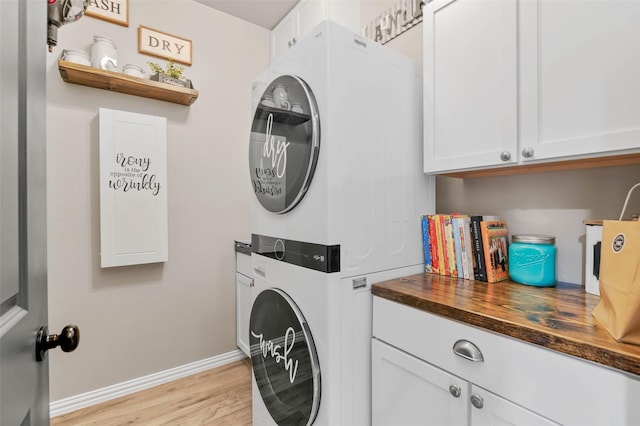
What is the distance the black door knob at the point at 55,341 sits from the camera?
0.63 meters

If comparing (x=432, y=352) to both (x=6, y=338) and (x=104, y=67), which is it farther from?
(x=104, y=67)

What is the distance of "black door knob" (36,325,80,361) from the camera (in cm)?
63

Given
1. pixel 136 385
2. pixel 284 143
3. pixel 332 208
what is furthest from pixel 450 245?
pixel 136 385

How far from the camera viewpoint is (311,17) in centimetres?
215

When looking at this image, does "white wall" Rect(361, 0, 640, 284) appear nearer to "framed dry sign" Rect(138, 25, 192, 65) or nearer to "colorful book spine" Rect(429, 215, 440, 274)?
"colorful book spine" Rect(429, 215, 440, 274)

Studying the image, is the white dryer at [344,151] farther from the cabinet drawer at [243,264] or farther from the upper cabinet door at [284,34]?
the upper cabinet door at [284,34]

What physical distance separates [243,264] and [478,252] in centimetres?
167

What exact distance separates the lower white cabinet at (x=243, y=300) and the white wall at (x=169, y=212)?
2.6 inches

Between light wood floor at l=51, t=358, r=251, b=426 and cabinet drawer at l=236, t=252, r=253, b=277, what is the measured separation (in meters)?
0.75

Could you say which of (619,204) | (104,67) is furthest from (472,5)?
(104,67)

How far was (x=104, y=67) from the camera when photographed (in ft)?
6.29

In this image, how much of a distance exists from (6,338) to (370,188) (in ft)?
3.54

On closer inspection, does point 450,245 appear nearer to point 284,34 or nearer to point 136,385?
point 284,34

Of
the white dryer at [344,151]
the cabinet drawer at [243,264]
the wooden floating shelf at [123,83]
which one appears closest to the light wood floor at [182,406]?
the cabinet drawer at [243,264]
